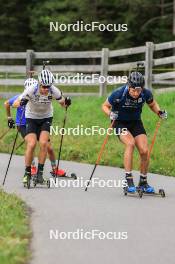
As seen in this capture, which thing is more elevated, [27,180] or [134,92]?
[134,92]

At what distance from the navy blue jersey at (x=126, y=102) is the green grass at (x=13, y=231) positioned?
6.93 ft

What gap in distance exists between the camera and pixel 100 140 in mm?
17703

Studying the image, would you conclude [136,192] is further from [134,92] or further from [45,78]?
[45,78]

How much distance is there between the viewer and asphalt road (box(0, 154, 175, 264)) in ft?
24.8

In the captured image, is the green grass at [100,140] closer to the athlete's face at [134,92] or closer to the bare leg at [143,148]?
the bare leg at [143,148]

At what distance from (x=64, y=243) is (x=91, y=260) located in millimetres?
822

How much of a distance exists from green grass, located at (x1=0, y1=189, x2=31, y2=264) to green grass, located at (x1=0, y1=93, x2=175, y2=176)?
5.11m

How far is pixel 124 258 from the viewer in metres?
7.47

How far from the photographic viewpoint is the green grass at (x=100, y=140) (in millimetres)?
15680

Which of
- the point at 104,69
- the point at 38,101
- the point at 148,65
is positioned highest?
the point at 148,65

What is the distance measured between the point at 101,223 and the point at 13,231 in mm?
1395

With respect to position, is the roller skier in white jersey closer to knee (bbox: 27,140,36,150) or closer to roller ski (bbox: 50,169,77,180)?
knee (bbox: 27,140,36,150)

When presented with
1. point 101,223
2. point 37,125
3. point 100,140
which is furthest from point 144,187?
point 100,140

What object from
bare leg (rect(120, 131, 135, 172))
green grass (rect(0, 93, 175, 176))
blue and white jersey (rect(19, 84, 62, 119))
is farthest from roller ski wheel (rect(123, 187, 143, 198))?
green grass (rect(0, 93, 175, 176))
